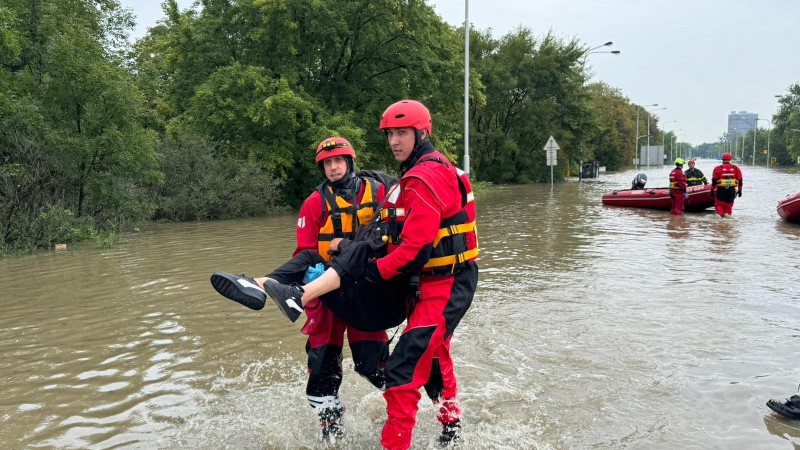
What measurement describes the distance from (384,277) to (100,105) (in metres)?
13.6

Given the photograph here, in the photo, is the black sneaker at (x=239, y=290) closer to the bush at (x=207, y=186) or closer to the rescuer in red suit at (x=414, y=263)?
the rescuer in red suit at (x=414, y=263)

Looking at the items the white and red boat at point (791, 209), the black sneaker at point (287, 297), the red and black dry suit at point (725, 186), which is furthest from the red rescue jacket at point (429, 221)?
the red and black dry suit at point (725, 186)

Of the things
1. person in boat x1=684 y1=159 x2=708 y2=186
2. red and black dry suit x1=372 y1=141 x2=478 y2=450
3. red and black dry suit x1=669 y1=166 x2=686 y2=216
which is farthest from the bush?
red and black dry suit x1=372 y1=141 x2=478 y2=450

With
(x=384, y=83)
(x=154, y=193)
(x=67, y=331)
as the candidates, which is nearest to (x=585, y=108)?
(x=384, y=83)

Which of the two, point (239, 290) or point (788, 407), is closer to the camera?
point (239, 290)

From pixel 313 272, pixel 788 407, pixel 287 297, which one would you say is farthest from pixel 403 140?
pixel 788 407

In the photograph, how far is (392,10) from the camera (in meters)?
23.2

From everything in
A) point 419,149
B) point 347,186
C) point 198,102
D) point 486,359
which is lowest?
point 486,359

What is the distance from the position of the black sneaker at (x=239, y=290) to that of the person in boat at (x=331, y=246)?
0.65 meters

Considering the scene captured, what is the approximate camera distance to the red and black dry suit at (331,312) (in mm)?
3734

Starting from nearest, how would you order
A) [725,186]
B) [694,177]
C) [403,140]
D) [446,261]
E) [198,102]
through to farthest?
1. [446,261]
2. [403,140]
3. [725,186]
4. [694,177]
5. [198,102]

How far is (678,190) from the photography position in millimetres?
18109

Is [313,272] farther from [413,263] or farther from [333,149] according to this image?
[333,149]

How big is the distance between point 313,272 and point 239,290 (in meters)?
0.58
